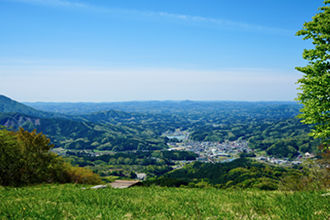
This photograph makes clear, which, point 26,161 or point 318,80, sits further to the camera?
point 26,161

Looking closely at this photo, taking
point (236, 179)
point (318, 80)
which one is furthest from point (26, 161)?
point (236, 179)

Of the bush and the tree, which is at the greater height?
the tree

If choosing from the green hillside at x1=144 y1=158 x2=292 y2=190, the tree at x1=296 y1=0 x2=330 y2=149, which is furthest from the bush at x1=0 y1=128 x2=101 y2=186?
the tree at x1=296 y1=0 x2=330 y2=149

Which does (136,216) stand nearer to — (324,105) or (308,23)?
(324,105)

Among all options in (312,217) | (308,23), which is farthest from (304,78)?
(312,217)

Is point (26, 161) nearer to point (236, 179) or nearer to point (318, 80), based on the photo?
point (318, 80)

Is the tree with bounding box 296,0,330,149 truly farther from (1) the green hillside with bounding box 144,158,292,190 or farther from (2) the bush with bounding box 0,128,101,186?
(2) the bush with bounding box 0,128,101,186

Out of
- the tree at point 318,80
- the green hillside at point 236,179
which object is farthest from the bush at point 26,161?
the tree at point 318,80

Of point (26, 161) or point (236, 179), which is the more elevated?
point (26, 161)
